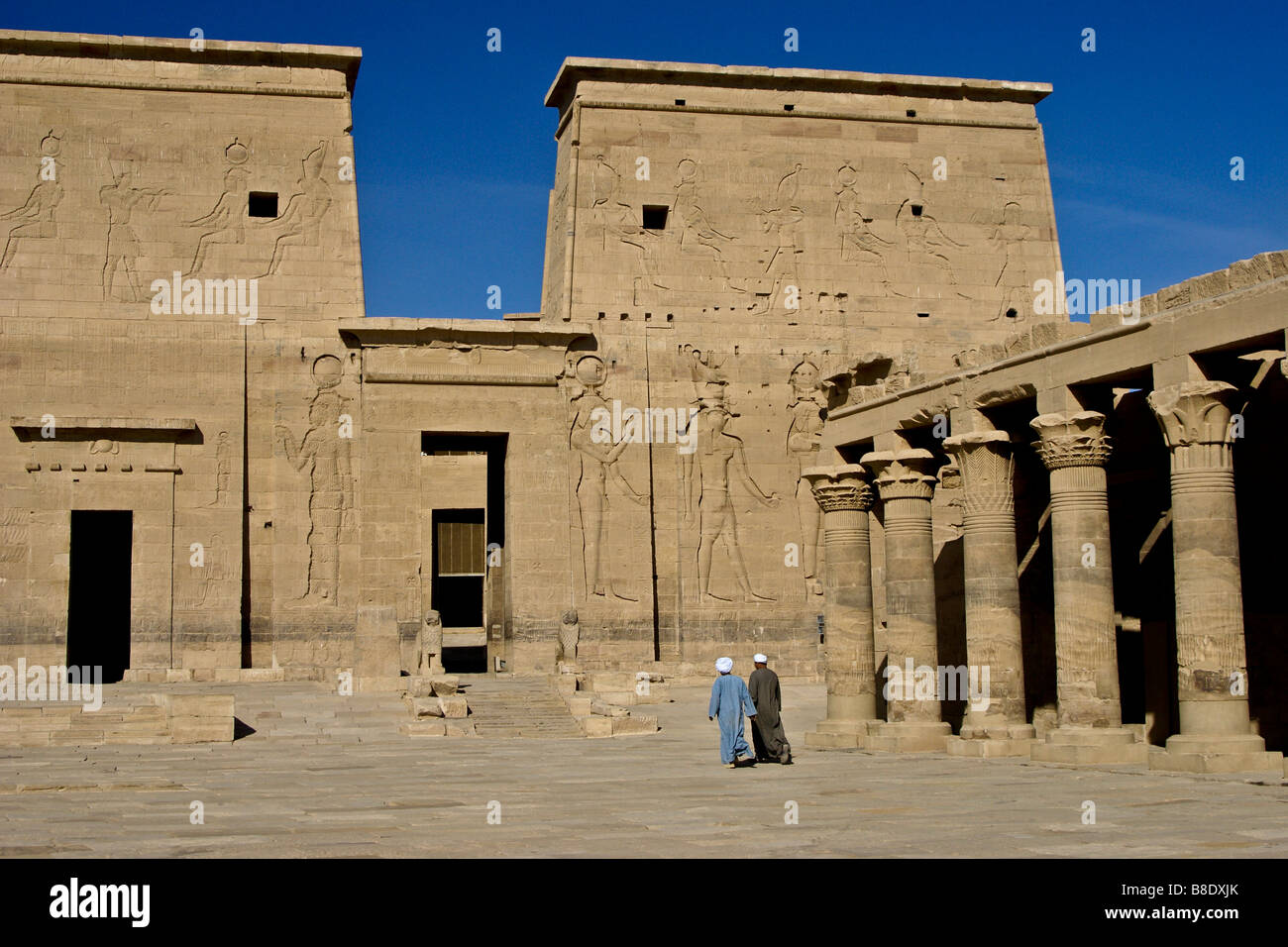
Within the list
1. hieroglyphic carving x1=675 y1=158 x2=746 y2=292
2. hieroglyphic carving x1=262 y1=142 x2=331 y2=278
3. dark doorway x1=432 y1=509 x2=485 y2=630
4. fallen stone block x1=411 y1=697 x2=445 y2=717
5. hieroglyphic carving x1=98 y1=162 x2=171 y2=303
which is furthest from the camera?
dark doorway x1=432 y1=509 x2=485 y2=630

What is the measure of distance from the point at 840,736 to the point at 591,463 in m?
10.2

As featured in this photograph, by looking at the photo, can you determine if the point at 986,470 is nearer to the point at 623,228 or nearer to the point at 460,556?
the point at 623,228

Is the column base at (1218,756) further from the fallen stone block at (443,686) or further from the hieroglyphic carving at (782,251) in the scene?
the hieroglyphic carving at (782,251)

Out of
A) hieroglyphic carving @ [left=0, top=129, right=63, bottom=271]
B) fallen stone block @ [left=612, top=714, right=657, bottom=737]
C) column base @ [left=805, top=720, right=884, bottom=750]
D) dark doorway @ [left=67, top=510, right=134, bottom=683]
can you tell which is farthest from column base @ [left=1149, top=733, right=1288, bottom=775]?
dark doorway @ [left=67, top=510, right=134, bottom=683]

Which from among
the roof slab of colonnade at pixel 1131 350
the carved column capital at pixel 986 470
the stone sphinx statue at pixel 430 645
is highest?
the roof slab of colonnade at pixel 1131 350

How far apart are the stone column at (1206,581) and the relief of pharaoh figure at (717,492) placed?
45.6ft

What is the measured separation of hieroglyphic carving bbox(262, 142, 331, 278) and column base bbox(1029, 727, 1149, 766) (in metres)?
17.0

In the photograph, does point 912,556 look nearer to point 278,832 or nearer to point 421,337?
point 278,832

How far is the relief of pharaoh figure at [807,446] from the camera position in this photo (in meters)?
27.3

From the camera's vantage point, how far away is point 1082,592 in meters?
14.8

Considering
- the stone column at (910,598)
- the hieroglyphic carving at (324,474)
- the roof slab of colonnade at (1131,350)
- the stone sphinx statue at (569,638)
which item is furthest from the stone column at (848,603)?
the hieroglyphic carving at (324,474)

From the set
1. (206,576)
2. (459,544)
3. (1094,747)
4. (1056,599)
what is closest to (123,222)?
(206,576)

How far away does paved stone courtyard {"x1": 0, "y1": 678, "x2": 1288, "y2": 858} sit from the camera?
28.9 ft

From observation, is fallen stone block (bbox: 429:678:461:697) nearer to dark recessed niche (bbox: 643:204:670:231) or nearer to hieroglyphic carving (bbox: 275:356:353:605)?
hieroglyphic carving (bbox: 275:356:353:605)
